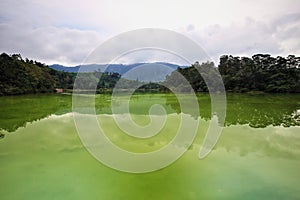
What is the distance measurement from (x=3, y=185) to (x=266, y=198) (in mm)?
3174

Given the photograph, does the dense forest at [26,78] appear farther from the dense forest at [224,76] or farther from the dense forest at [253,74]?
the dense forest at [253,74]

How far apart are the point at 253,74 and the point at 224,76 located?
243cm

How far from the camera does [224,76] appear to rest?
75.9 ft

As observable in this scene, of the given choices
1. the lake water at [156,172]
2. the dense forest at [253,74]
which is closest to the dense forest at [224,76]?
the dense forest at [253,74]

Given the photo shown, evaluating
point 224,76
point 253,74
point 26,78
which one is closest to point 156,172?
point 253,74

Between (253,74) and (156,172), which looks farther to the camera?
(253,74)

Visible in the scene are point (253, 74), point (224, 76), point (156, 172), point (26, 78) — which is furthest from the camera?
A: point (26, 78)

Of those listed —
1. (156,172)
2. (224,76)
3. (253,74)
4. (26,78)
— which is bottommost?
(156,172)

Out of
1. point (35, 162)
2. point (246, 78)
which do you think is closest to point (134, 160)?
point (35, 162)

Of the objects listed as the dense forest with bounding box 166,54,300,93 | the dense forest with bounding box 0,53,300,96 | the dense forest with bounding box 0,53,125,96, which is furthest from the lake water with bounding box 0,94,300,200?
the dense forest with bounding box 0,53,125,96

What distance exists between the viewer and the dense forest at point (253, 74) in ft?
68.1

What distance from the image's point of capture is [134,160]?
164 inches

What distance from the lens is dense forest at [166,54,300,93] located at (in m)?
20.8

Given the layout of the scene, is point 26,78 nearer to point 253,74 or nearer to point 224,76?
point 224,76
